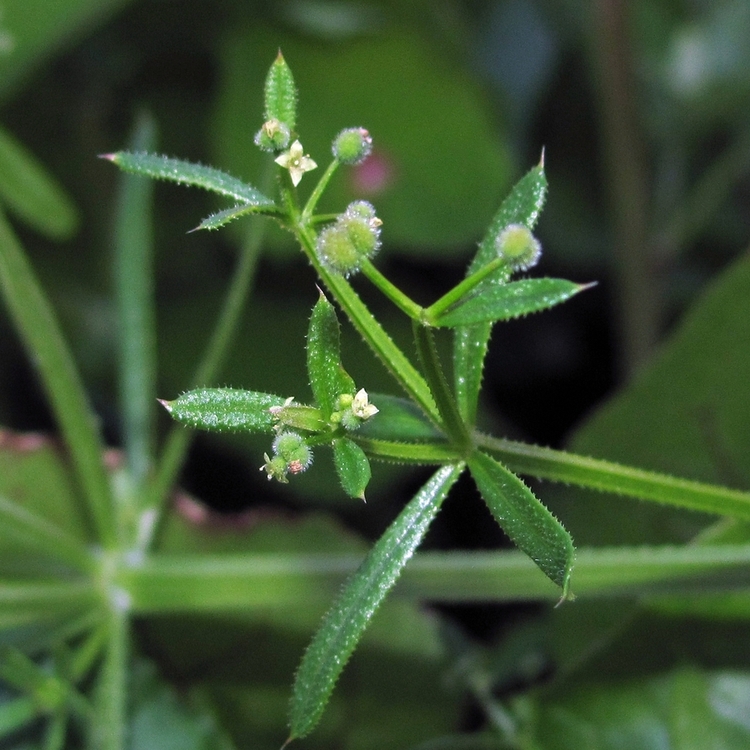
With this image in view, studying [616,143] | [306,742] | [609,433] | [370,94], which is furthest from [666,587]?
[370,94]

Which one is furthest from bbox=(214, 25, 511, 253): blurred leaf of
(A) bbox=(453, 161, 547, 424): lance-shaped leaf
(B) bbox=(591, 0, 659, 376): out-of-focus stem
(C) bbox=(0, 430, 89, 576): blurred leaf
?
(A) bbox=(453, 161, 547, 424): lance-shaped leaf

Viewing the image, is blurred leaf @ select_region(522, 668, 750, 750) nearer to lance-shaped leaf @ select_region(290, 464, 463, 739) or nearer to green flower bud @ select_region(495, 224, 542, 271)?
lance-shaped leaf @ select_region(290, 464, 463, 739)

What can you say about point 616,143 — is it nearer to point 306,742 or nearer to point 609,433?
point 609,433

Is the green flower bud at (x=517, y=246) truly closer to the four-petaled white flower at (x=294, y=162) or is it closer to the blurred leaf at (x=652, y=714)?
the four-petaled white flower at (x=294, y=162)

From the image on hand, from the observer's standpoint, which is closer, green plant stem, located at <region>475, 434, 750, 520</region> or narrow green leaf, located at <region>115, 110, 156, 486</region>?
green plant stem, located at <region>475, 434, 750, 520</region>

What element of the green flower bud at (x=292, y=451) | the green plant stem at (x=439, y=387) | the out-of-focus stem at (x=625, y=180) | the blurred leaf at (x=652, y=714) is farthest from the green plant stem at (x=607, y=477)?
the out-of-focus stem at (x=625, y=180)

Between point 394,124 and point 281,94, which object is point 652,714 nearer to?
point 281,94
